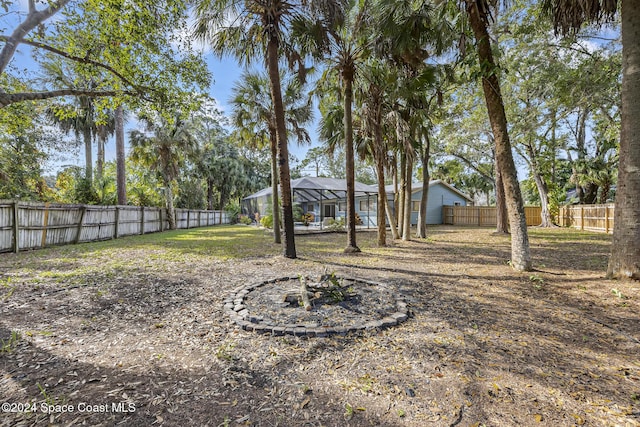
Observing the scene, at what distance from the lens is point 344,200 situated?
2059 cm

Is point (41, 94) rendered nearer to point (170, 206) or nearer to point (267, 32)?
point (267, 32)

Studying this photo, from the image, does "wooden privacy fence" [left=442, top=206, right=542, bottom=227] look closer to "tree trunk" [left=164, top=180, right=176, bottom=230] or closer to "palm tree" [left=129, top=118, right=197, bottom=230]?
"palm tree" [left=129, top=118, right=197, bottom=230]

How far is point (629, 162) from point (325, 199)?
16881 millimetres

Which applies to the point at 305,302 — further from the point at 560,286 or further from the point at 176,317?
the point at 560,286

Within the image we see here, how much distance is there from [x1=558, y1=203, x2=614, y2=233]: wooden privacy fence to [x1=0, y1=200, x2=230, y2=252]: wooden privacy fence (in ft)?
74.9

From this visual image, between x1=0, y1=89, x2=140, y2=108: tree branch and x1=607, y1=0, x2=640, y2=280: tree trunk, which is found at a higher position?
x1=0, y1=89, x2=140, y2=108: tree branch

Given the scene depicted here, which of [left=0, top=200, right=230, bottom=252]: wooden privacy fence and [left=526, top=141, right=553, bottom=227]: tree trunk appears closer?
[left=0, top=200, right=230, bottom=252]: wooden privacy fence

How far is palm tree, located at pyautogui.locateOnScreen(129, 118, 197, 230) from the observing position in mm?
16219

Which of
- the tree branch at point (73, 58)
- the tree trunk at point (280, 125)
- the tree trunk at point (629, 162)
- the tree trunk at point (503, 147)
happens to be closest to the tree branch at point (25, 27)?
the tree branch at point (73, 58)

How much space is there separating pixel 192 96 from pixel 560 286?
977 cm

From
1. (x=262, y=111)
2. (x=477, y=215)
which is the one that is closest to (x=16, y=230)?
(x=262, y=111)

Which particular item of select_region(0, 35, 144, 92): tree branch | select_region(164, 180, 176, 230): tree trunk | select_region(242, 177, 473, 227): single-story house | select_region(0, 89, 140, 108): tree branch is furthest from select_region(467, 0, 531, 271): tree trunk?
select_region(164, 180, 176, 230): tree trunk

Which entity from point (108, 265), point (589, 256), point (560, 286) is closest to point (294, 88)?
point (108, 265)

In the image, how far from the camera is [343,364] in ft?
8.16
